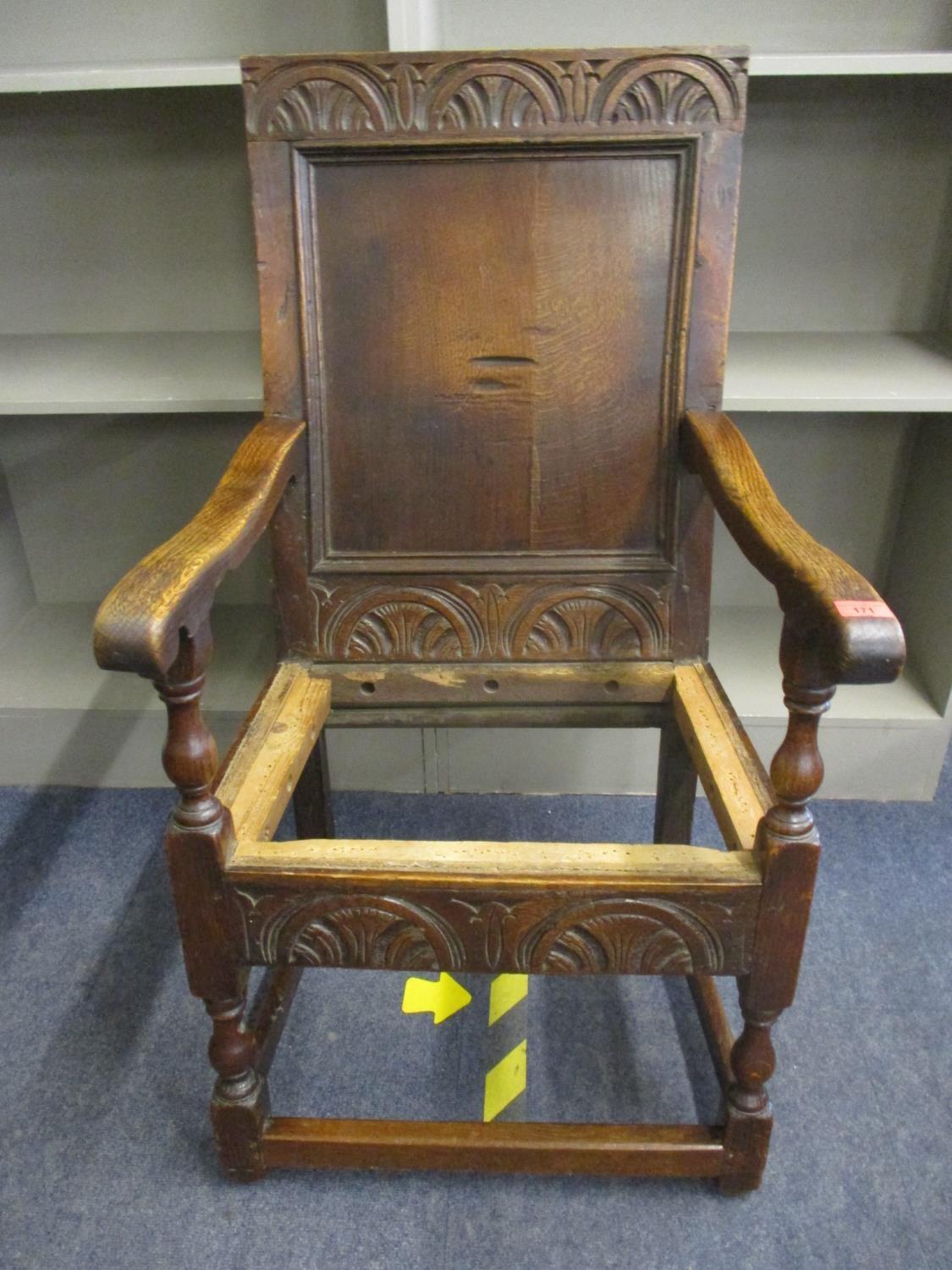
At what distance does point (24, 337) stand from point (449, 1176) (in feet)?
4.77

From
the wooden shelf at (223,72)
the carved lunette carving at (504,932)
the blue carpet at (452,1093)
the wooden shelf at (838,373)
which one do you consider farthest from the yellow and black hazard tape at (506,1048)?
the wooden shelf at (223,72)

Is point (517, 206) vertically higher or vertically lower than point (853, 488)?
higher

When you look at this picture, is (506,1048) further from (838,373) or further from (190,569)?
(838,373)

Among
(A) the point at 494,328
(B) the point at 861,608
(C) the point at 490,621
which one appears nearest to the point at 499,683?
(C) the point at 490,621

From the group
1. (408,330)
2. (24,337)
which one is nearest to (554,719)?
(408,330)

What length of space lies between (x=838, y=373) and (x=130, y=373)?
1.04 meters

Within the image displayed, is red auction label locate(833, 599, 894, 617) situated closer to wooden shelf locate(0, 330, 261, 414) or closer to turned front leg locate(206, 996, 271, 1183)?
Answer: turned front leg locate(206, 996, 271, 1183)

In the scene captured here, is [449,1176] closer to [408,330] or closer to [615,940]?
[615,940]

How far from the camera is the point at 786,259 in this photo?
1.56 m

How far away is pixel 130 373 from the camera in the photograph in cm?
143

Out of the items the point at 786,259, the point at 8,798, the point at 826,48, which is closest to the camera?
the point at 826,48

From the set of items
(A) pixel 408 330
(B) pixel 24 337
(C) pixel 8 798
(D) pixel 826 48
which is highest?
(D) pixel 826 48

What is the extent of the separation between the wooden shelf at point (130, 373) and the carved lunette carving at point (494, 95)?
405mm

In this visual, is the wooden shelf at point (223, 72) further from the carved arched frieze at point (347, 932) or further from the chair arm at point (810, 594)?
the carved arched frieze at point (347, 932)
